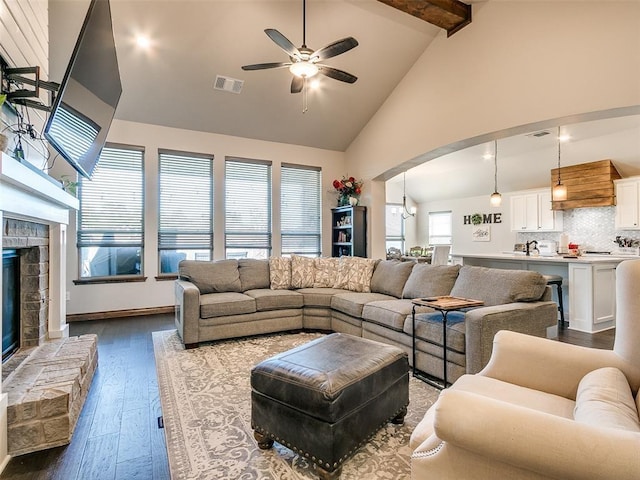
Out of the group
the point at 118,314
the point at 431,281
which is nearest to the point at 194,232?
the point at 118,314

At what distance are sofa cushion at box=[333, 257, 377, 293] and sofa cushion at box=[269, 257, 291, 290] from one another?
25.3 inches

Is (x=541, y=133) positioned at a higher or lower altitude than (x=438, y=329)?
higher

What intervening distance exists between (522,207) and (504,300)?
5.63m

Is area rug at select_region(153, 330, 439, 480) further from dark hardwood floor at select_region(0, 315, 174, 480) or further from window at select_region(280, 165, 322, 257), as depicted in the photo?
window at select_region(280, 165, 322, 257)

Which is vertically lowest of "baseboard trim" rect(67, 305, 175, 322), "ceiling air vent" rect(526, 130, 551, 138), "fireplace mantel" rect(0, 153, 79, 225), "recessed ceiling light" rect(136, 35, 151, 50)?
"baseboard trim" rect(67, 305, 175, 322)

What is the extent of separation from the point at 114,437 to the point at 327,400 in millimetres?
1390

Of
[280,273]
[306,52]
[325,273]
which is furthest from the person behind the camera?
[325,273]

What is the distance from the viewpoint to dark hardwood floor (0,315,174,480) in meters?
1.73

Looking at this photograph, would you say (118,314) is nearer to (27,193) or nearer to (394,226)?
(27,193)

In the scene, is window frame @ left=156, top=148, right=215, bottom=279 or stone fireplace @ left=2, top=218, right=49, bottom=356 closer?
stone fireplace @ left=2, top=218, right=49, bottom=356

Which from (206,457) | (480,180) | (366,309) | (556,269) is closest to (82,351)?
(206,457)

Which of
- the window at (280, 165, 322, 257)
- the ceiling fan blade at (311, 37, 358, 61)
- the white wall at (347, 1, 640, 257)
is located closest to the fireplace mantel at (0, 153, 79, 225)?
the ceiling fan blade at (311, 37, 358, 61)

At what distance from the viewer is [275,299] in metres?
4.05

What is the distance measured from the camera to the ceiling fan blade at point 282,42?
2.96 m
